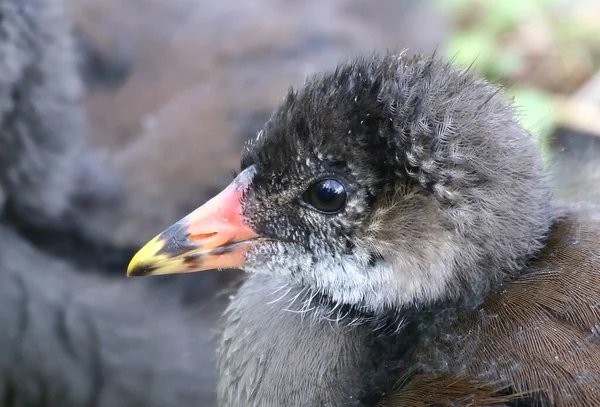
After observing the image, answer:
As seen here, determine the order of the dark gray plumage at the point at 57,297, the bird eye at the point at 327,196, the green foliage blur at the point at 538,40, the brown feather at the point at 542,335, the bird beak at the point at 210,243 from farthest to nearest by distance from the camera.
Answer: the green foliage blur at the point at 538,40
the dark gray plumage at the point at 57,297
the bird beak at the point at 210,243
the bird eye at the point at 327,196
the brown feather at the point at 542,335

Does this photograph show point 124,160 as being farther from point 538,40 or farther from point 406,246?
point 538,40

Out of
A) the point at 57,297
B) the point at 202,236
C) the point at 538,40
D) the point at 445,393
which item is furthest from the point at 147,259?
the point at 538,40

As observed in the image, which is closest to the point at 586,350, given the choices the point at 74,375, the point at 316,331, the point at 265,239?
the point at 316,331

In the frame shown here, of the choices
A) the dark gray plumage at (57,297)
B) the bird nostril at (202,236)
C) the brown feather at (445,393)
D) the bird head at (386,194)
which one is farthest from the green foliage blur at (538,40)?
the brown feather at (445,393)

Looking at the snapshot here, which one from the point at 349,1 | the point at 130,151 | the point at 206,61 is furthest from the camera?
the point at 349,1

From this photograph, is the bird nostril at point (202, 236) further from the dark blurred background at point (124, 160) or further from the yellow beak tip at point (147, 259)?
the dark blurred background at point (124, 160)

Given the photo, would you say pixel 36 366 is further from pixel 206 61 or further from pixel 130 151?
pixel 206 61
